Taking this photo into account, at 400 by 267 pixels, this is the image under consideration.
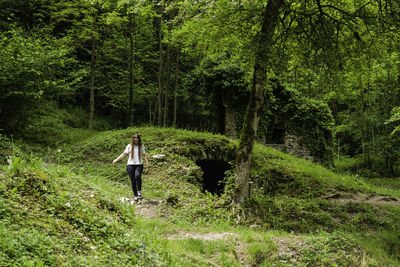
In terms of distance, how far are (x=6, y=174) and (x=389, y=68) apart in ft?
83.3

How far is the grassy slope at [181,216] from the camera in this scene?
370 centimetres

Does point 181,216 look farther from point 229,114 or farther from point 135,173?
point 229,114

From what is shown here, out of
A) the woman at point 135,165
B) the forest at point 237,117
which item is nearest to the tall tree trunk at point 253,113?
the forest at point 237,117

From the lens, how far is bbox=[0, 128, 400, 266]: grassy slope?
3.70m

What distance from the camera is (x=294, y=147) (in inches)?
713

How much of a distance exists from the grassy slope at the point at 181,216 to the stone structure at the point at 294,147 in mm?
4588

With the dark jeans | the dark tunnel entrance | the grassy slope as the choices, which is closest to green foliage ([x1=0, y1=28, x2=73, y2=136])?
the grassy slope

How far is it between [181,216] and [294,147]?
41.5 feet

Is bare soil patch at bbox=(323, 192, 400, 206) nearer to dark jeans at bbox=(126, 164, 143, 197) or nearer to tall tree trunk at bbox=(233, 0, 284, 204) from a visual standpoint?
tall tree trunk at bbox=(233, 0, 284, 204)

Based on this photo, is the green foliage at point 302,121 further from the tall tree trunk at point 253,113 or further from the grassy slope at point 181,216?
the tall tree trunk at point 253,113

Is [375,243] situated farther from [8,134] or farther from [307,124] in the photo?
[8,134]

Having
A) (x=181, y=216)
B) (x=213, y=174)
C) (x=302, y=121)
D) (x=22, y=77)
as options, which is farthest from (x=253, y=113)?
(x=302, y=121)

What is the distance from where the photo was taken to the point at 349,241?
6.90 metres

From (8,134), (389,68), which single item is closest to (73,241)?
(8,134)
